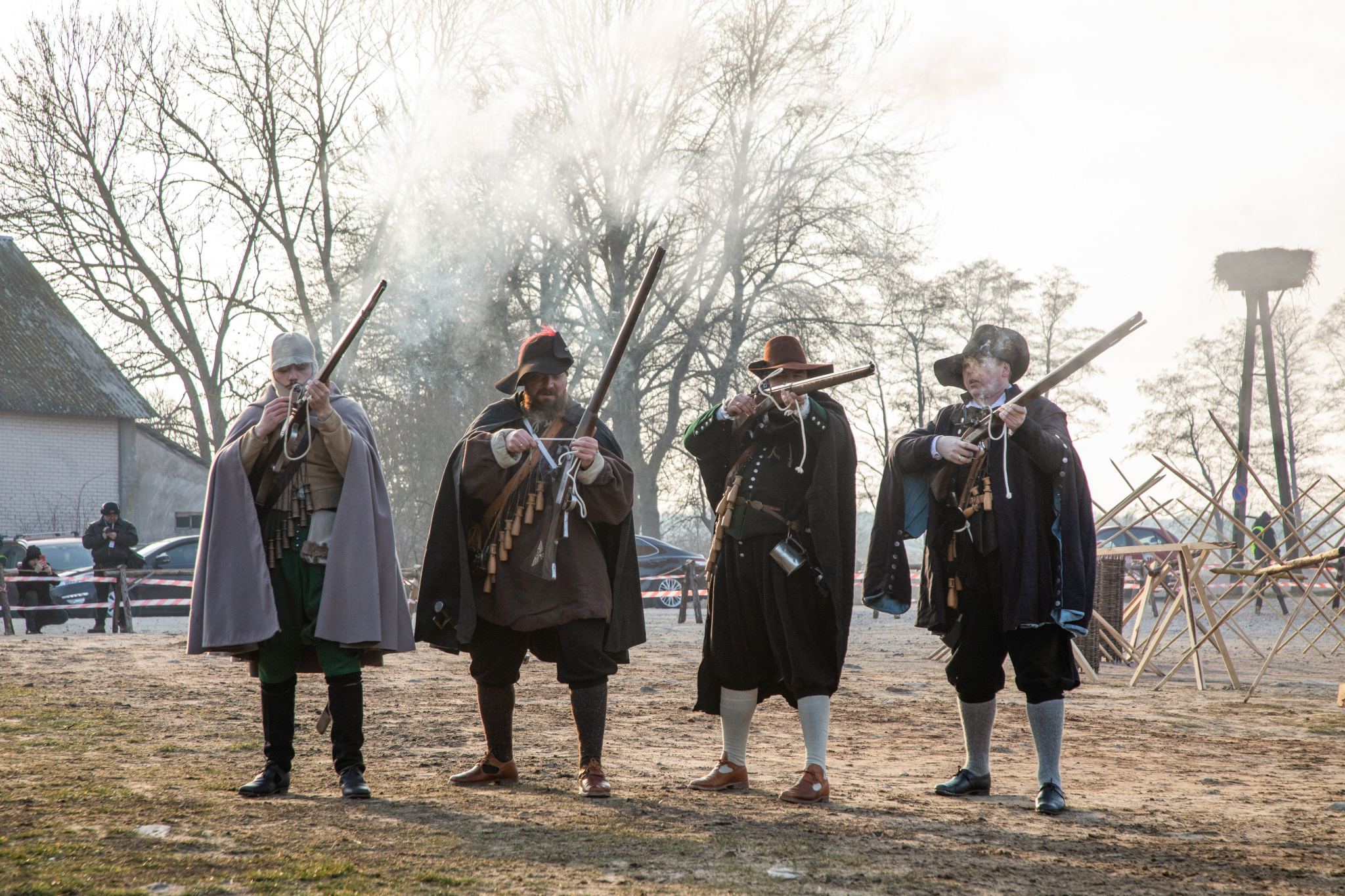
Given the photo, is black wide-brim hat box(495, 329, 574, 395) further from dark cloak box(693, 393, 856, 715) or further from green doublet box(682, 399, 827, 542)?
dark cloak box(693, 393, 856, 715)

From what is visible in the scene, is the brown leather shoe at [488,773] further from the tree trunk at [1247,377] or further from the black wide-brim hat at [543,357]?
the tree trunk at [1247,377]

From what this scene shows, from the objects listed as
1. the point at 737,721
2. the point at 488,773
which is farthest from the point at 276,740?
the point at 737,721

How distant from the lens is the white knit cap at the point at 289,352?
457cm

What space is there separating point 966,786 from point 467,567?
207 cm

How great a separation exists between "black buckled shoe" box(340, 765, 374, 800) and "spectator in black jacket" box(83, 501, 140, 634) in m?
11.7

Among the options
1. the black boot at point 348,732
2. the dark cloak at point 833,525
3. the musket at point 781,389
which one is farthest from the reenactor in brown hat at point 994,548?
the black boot at point 348,732

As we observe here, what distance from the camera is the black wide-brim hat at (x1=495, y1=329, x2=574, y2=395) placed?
4.74 metres

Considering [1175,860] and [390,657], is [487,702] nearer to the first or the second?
[1175,860]

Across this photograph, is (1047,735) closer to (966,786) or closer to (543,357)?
(966,786)

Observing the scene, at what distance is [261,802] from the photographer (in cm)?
409

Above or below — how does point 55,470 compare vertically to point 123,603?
above

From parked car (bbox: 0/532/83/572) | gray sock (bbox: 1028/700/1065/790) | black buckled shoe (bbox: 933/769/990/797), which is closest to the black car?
parked car (bbox: 0/532/83/572)

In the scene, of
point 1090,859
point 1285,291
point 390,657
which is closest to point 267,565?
point 1090,859

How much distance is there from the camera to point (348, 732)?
434cm
